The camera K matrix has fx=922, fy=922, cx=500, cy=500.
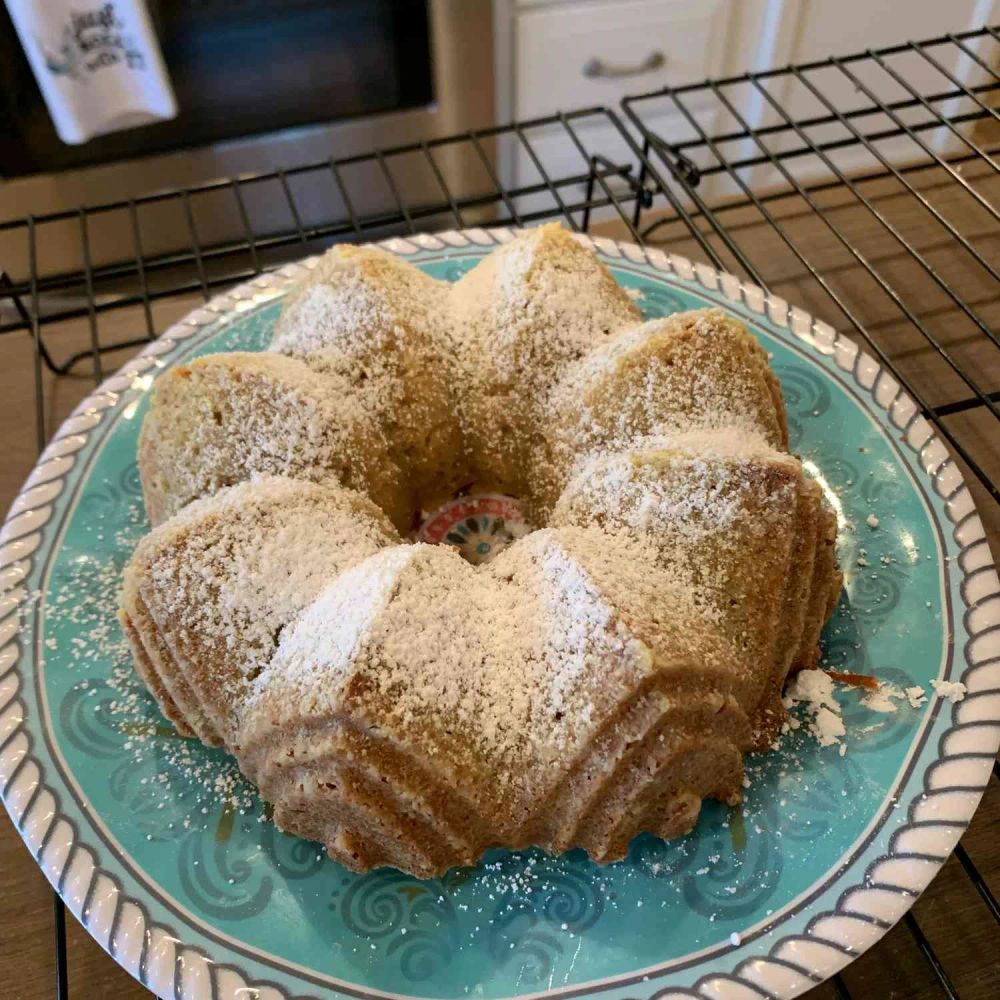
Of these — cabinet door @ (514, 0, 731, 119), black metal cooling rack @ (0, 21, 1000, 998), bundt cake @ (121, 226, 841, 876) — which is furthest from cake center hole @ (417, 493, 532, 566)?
cabinet door @ (514, 0, 731, 119)

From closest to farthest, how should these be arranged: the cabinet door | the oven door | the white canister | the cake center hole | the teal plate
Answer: the teal plate
the cake center hole
the white canister
the oven door
the cabinet door

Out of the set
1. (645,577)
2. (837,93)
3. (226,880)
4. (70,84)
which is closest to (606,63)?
(837,93)

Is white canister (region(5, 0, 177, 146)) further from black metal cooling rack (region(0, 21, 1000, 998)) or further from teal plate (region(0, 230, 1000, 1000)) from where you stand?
teal plate (region(0, 230, 1000, 1000))

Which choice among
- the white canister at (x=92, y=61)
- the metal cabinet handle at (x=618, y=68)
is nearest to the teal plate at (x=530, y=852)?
the white canister at (x=92, y=61)

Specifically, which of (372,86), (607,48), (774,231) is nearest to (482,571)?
(774,231)

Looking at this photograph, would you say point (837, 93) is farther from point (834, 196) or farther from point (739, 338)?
point (739, 338)

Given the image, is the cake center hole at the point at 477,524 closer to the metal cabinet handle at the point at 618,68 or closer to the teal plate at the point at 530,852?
the teal plate at the point at 530,852

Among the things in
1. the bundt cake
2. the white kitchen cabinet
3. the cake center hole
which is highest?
the bundt cake
